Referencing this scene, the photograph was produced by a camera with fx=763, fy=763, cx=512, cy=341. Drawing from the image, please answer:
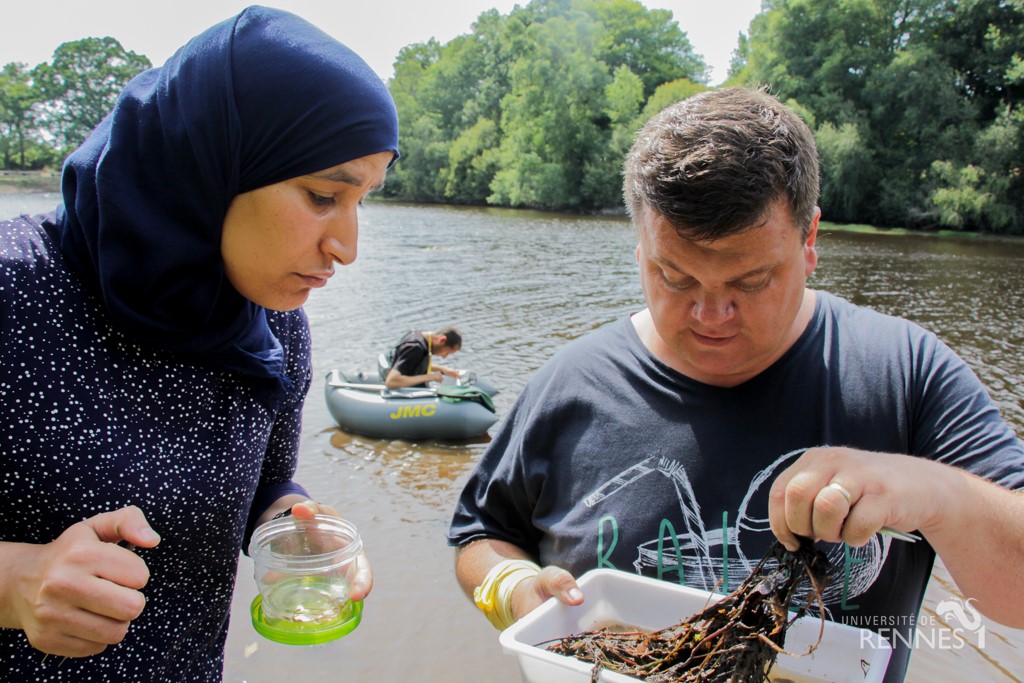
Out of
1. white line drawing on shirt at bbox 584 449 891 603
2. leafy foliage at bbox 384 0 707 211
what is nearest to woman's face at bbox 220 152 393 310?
white line drawing on shirt at bbox 584 449 891 603

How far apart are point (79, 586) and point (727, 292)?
1.53m

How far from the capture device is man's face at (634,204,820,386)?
1878 millimetres

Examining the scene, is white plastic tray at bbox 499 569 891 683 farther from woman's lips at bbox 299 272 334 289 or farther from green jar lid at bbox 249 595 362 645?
woman's lips at bbox 299 272 334 289

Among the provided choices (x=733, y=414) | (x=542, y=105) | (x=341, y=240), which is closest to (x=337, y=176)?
(x=341, y=240)

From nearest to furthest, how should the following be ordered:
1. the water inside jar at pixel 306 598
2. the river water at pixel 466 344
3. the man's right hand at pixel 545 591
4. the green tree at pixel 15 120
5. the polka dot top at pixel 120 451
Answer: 1. the polka dot top at pixel 120 451
2. the man's right hand at pixel 545 591
3. the water inside jar at pixel 306 598
4. the river water at pixel 466 344
5. the green tree at pixel 15 120

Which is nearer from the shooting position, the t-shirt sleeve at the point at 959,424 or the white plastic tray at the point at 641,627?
the white plastic tray at the point at 641,627

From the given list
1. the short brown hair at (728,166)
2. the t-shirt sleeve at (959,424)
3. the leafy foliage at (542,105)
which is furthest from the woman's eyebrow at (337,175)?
the leafy foliage at (542,105)

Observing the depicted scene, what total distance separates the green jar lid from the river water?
379 centimetres

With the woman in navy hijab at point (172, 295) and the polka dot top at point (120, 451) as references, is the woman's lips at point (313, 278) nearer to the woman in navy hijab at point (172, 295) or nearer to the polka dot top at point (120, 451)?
the woman in navy hijab at point (172, 295)

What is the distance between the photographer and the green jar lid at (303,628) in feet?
5.52

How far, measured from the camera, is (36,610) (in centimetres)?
129

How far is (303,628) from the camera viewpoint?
1.70 m

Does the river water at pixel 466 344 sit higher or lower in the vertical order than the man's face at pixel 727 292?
lower

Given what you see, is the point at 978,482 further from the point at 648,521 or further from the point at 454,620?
the point at 454,620
